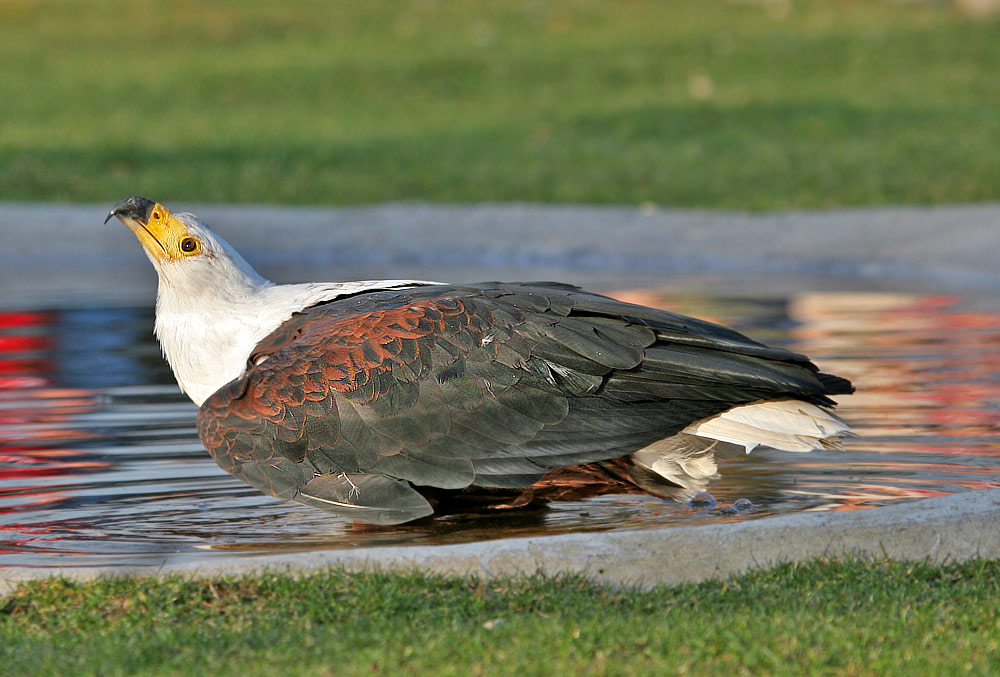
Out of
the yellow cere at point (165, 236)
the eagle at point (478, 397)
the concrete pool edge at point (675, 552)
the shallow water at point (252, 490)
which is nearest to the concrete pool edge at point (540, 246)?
the shallow water at point (252, 490)

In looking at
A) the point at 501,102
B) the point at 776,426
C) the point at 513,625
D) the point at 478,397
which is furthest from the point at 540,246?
the point at 501,102

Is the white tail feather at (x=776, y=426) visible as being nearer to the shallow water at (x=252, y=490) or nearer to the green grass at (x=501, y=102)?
the shallow water at (x=252, y=490)

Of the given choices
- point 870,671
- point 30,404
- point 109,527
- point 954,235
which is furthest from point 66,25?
point 870,671

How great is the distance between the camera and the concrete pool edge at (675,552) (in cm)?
443

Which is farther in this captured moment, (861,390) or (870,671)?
(861,390)

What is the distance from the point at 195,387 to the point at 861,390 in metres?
3.30

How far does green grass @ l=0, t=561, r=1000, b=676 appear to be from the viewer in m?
3.65

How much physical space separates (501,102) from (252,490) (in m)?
17.8

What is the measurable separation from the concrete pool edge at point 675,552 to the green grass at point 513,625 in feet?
0.31

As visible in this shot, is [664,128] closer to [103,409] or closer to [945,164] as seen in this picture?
[945,164]

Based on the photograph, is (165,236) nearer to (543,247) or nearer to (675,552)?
(675,552)

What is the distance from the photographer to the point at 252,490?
5.95m

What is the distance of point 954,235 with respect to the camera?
1245 cm

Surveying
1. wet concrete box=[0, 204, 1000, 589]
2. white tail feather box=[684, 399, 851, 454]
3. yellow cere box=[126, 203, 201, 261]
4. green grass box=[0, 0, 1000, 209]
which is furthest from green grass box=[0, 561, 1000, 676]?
green grass box=[0, 0, 1000, 209]
